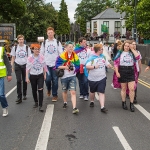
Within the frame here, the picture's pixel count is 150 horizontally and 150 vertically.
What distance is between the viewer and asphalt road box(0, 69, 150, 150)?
5320 mm

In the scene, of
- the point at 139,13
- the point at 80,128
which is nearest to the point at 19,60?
the point at 80,128

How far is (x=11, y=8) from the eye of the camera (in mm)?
48812

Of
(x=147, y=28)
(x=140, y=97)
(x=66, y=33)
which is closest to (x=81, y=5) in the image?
(x=66, y=33)

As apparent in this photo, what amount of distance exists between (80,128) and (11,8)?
4518 cm

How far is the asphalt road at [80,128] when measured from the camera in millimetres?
5320

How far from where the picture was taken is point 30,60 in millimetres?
7941

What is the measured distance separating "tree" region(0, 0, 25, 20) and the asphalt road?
137 feet

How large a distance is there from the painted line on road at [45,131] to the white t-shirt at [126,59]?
2177 mm

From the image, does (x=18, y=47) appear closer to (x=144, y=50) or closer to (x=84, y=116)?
(x=84, y=116)

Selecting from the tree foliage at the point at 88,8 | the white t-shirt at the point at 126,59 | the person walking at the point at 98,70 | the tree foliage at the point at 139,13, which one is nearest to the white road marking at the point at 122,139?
the person walking at the point at 98,70

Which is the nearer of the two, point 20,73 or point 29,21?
point 20,73

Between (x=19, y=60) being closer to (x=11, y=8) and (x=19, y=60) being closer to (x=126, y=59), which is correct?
(x=126, y=59)

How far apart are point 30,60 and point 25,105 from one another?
1.38 m

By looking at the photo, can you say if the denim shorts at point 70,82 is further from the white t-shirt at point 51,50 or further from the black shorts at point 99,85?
the white t-shirt at point 51,50
